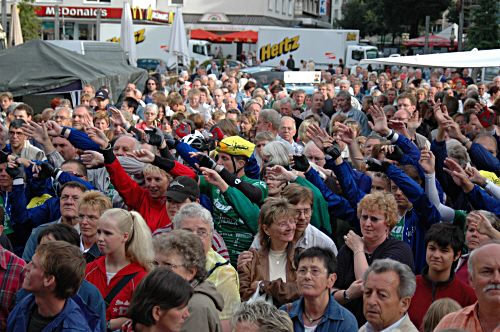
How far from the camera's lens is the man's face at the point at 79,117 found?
11.6 m

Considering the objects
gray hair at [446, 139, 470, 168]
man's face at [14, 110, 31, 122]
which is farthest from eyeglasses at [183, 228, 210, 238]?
man's face at [14, 110, 31, 122]

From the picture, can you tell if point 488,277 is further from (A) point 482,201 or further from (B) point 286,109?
(B) point 286,109

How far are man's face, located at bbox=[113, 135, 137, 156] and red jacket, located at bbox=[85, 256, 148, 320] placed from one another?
2.82 metres

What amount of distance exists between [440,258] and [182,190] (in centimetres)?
200

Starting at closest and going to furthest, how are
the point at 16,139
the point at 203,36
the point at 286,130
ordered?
the point at 16,139
the point at 286,130
the point at 203,36

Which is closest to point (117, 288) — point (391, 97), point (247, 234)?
point (247, 234)

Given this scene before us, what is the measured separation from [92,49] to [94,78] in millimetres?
5582

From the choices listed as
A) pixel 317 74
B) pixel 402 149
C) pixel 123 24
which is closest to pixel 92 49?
pixel 123 24

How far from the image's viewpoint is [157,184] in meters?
7.76

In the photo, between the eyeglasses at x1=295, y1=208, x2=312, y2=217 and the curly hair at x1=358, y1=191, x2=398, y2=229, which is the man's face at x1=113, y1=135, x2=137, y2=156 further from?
the curly hair at x1=358, y1=191, x2=398, y2=229

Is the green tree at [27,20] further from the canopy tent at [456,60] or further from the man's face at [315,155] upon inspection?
the man's face at [315,155]

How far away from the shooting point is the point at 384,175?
7.75 m

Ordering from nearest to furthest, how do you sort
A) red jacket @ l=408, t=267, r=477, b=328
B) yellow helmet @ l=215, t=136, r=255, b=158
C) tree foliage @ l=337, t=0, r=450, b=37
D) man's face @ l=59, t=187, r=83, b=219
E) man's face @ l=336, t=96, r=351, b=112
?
red jacket @ l=408, t=267, r=477, b=328, man's face @ l=59, t=187, r=83, b=219, yellow helmet @ l=215, t=136, r=255, b=158, man's face @ l=336, t=96, r=351, b=112, tree foliage @ l=337, t=0, r=450, b=37

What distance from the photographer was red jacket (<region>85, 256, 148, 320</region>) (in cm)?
571
